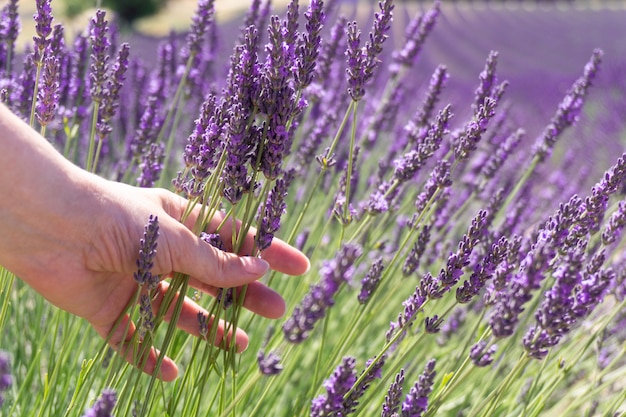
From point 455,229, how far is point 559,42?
37.8 feet

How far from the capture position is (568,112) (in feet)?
8.33

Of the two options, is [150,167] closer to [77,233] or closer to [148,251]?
[77,233]

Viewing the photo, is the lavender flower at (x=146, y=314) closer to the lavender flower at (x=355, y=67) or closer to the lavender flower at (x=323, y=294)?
the lavender flower at (x=323, y=294)

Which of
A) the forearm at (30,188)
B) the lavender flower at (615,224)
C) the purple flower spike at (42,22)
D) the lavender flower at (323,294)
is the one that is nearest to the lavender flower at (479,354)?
the lavender flower at (323,294)

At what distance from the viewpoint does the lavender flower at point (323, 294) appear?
1.22 metres

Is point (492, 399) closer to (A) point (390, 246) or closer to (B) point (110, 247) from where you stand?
(B) point (110, 247)

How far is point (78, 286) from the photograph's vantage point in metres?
1.76

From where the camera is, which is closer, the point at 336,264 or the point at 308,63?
the point at 336,264

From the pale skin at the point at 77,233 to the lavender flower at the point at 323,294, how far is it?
0.99 feet

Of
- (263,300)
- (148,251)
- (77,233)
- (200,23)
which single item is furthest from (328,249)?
(148,251)

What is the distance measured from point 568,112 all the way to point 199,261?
1.56 metres

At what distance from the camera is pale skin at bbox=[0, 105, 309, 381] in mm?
1494

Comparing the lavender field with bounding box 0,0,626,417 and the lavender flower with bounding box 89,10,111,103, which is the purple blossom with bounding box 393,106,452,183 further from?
the lavender flower with bounding box 89,10,111,103

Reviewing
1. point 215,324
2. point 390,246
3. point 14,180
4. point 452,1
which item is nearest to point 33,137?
point 14,180
